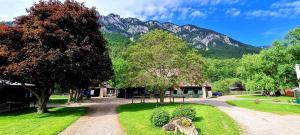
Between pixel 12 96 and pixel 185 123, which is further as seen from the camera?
pixel 12 96

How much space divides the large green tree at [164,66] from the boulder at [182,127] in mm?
21252

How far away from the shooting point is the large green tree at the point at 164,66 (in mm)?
42062

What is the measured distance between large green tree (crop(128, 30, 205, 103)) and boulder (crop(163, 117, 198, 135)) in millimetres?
21252

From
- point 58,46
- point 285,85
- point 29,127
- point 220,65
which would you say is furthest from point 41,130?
point 220,65

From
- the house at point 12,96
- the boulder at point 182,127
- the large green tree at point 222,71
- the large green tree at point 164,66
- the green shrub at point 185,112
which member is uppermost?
the large green tree at point 222,71

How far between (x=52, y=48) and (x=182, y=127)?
56.3ft

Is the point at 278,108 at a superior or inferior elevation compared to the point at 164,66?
inferior

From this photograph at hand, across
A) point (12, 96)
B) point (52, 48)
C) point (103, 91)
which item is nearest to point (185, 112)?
point (52, 48)

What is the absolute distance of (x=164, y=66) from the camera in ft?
139

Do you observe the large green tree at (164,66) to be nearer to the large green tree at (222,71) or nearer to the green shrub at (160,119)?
the green shrub at (160,119)

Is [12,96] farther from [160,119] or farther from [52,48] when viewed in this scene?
[160,119]

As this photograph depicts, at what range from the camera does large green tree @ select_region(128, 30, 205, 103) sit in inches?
1656

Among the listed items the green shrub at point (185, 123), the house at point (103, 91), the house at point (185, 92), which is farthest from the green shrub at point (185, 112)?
the house at point (103, 91)

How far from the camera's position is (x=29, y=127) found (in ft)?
75.5
